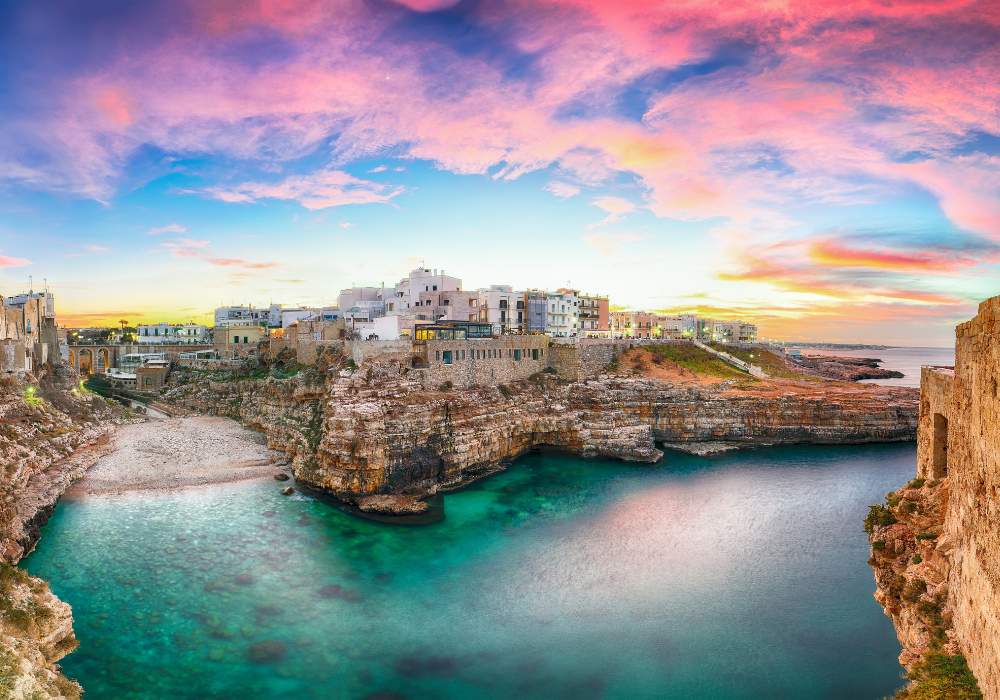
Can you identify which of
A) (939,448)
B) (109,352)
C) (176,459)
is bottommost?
(176,459)

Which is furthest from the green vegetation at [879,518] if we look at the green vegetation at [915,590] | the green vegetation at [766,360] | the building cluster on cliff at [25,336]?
Answer: the building cluster on cliff at [25,336]

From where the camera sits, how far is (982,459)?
9.46 meters

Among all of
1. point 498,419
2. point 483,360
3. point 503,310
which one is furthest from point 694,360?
point 498,419

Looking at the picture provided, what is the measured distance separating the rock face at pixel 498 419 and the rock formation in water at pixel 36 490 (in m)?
13.2

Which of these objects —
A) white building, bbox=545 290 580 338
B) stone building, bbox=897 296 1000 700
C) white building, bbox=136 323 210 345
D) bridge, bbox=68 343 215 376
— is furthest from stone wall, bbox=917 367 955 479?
white building, bbox=136 323 210 345

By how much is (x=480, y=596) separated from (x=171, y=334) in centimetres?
8238

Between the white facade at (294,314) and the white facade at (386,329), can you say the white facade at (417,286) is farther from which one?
the white facade at (294,314)

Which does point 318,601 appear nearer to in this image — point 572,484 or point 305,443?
point 305,443

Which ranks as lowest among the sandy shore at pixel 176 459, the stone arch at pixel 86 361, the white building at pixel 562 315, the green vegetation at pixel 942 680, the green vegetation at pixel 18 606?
the sandy shore at pixel 176 459

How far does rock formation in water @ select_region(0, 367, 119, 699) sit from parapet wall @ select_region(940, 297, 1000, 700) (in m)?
19.4

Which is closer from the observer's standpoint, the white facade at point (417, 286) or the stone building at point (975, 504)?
the stone building at point (975, 504)

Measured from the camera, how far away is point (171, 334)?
86.1 meters

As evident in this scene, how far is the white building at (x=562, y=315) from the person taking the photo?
67.4 meters

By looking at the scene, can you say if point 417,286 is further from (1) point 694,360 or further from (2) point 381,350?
(1) point 694,360
